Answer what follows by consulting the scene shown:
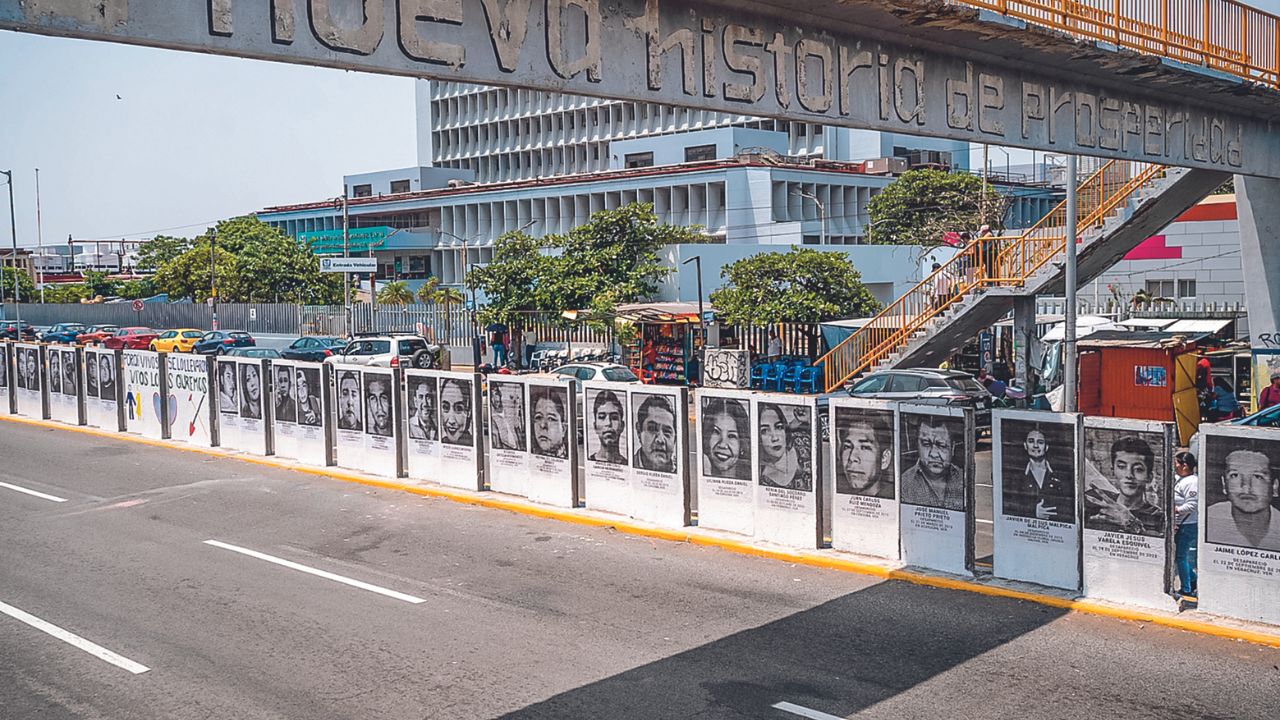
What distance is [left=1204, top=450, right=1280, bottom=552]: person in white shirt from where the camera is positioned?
9.74 metres

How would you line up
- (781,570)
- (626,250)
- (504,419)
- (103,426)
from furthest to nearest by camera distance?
(626,250) → (103,426) → (504,419) → (781,570)

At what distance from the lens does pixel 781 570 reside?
41.2ft

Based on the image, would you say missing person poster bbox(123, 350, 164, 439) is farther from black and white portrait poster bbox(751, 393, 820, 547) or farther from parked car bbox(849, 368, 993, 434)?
black and white portrait poster bbox(751, 393, 820, 547)

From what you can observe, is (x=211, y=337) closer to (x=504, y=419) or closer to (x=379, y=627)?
(x=504, y=419)

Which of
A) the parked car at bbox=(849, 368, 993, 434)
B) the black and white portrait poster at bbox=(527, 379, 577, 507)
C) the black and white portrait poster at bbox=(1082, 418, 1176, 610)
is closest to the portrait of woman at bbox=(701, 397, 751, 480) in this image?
the black and white portrait poster at bbox=(527, 379, 577, 507)

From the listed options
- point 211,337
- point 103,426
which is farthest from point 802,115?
point 211,337

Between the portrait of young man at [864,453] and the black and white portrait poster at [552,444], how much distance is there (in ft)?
14.3

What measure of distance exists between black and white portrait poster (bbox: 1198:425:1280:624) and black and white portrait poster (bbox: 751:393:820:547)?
4.17 meters

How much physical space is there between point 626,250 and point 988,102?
32608mm

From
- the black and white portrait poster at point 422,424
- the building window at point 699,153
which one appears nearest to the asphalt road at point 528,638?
the black and white portrait poster at point 422,424

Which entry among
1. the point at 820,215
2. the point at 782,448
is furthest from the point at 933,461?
the point at 820,215

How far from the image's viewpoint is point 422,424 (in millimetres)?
18094

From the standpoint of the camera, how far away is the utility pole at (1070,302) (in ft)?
69.2

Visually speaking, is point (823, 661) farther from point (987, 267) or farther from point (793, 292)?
point (793, 292)
